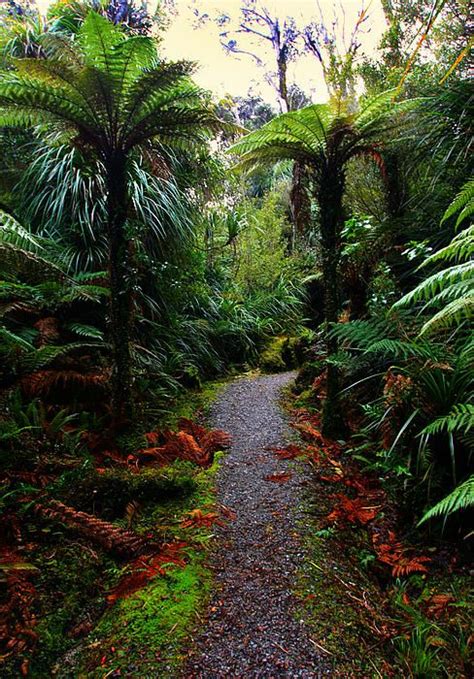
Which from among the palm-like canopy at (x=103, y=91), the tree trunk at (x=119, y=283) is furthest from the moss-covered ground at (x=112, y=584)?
the palm-like canopy at (x=103, y=91)

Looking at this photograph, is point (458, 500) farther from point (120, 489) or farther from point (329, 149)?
point (329, 149)

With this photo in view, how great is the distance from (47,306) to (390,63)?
5182 mm

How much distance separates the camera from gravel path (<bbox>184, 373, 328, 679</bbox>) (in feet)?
4.06

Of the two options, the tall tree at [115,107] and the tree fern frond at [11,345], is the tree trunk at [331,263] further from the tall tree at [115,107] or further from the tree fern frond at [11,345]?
the tree fern frond at [11,345]

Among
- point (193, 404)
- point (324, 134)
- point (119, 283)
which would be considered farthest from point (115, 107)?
point (193, 404)

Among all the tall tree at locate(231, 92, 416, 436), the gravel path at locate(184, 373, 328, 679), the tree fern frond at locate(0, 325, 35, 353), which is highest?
the tall tree at locate(231, 92, 416, 436)

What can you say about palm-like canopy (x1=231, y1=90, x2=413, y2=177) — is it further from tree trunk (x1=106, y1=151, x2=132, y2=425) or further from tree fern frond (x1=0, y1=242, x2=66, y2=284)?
tree fern frond (x1=0, y1=242, x2=66, y2=284)

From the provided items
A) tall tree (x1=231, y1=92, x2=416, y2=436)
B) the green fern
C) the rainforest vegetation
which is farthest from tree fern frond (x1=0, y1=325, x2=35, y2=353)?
the green fern

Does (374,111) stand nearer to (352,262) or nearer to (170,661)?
(352,262)

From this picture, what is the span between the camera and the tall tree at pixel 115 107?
93.5 inches

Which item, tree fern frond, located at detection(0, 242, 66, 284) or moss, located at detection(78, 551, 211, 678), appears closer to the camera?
moss, located at detection(78, 551, 211, 678)

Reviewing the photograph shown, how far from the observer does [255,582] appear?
1.61 metres

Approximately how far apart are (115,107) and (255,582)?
9.69 ft

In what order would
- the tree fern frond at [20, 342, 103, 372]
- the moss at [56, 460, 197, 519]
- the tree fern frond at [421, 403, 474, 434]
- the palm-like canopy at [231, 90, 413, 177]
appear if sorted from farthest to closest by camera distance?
the tree fern frond at [20, 342, 103, 372] < the palm-like canopy at [231, 90, 413, 177] < the moss at [56, 460, 197, 519] < the tree fern frond at [421, 403, 474, 434]
